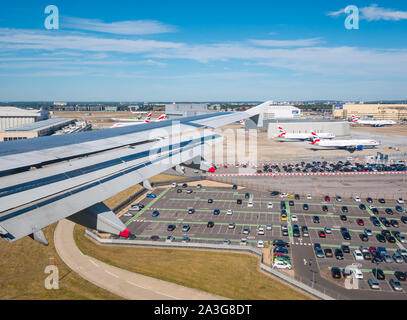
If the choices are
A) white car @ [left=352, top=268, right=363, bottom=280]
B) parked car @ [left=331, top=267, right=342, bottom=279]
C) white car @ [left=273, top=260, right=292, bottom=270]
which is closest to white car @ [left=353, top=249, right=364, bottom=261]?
white car @ [left=352, top=268, right=363, bottom=280]

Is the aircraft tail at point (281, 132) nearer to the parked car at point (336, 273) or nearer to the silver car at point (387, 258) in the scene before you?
the silver car at point (387, 258)

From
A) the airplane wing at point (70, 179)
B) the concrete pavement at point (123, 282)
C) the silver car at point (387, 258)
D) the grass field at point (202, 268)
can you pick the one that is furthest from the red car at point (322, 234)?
the airplane wing at point (70, 179)

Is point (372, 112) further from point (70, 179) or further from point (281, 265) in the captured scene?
point (70, 179)

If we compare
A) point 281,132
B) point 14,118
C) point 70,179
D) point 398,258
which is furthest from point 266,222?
point 14,118

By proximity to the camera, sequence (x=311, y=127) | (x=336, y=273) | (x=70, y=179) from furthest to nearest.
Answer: (x=311, y=127)
(x=336, y=273)
(x=70, y=179)

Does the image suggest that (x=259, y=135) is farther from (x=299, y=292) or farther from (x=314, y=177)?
(x=299, y=292)
